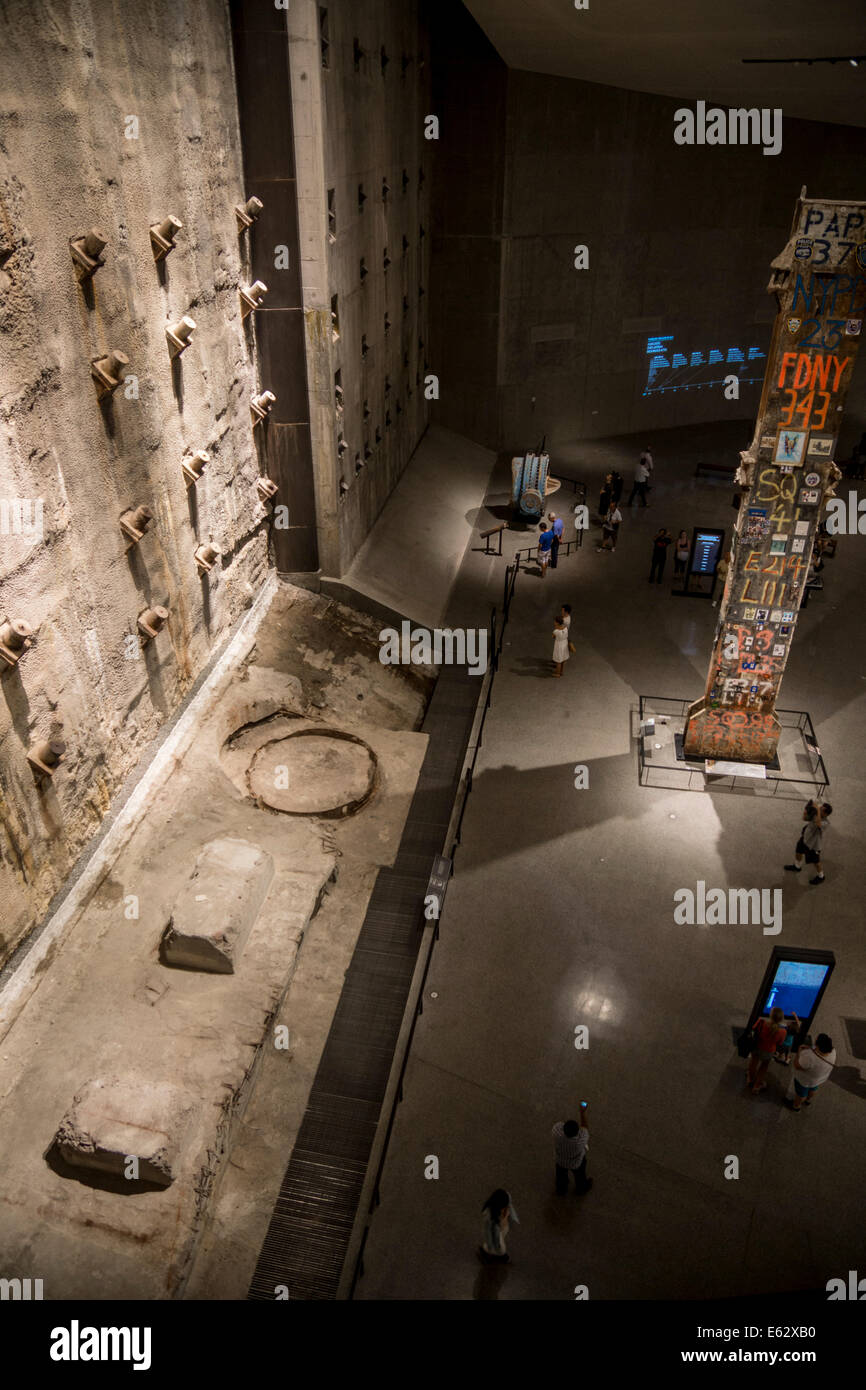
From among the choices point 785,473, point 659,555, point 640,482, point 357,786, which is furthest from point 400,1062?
point 640,482

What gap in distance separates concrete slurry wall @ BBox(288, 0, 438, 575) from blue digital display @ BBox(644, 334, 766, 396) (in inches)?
303

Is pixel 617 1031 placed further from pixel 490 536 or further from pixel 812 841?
pixel 490 536

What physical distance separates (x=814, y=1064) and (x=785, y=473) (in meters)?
6.56

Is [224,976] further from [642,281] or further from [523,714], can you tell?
[642,281]

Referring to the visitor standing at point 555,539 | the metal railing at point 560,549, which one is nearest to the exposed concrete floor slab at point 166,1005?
the visitor standing at point 555,539

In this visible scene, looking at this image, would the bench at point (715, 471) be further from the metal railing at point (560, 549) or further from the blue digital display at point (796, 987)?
the blue digital display at point (796, 987)

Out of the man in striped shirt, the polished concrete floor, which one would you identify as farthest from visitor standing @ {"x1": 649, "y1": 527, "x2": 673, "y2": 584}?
the man in striped shirt

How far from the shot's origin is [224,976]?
9.95m

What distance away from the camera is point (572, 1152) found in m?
8.20

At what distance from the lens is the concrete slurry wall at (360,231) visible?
13.4m

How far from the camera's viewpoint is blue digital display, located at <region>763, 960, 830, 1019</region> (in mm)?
9078

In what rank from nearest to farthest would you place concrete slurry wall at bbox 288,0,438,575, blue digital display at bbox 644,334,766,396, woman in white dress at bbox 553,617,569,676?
concrete slurry wall at bbox 288,0,438,575 < woman in white dress at bbox 553,617,569,676 < blue digital display at bbox 644,334,766,396

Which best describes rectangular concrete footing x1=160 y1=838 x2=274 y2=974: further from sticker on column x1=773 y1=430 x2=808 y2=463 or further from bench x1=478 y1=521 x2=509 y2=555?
bench x1=478 y1=521 x2=509 y2=555
